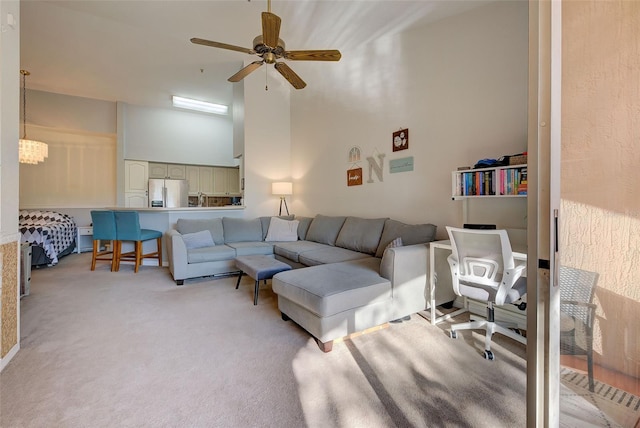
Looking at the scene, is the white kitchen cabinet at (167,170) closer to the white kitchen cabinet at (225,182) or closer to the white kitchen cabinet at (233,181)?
the white kitchen cabinet at (225,182)

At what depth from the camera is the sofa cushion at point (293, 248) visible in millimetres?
3482

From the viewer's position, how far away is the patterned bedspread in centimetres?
423

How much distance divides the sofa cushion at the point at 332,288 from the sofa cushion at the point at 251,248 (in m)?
1.61

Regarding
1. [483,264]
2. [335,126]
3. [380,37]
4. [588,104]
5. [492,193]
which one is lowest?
[483,264]

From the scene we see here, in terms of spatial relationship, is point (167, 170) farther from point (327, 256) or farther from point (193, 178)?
point (327, 256)

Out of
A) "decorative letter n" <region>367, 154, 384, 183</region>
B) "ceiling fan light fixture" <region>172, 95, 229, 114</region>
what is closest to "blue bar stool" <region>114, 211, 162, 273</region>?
"ceiling fan light fixture" <region>172, 95, 229, 114</region>

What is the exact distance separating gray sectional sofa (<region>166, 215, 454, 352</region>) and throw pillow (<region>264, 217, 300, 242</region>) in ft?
0.24

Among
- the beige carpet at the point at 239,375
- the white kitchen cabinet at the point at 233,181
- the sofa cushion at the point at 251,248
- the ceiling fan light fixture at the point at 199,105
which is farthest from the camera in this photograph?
the white kitchen cabinet at the point at 233,181

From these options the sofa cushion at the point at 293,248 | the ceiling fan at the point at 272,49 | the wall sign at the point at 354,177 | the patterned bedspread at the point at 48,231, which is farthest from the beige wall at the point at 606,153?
the patterned bedspread at the point at 48,231

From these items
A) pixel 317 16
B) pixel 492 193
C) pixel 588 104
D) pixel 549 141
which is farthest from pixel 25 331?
pixel 317 16

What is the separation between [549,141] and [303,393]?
5.07 feet

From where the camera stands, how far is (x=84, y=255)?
5395 millimetres

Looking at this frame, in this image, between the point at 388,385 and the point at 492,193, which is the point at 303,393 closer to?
the point at 388,385

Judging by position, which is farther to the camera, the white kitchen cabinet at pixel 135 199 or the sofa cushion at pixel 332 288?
the white kitchen cabinet at pixel 135 199
